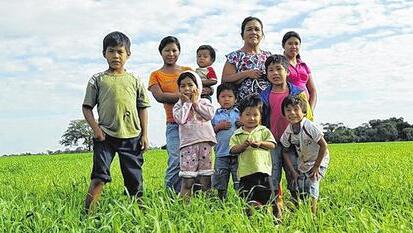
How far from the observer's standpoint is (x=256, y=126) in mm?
5711

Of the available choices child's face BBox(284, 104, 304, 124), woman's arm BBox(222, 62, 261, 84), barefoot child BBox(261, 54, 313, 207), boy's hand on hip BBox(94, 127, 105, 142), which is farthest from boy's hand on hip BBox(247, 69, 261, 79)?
boy's hand on hip BBox(94, 127, 105, 142)

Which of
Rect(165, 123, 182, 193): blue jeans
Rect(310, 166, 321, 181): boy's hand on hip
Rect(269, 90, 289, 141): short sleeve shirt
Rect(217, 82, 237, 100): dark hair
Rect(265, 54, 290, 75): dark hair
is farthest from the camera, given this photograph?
Rect(165, 123, 182, 193): blue jeans

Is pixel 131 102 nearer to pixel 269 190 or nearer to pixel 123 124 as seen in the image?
pixel 123 124

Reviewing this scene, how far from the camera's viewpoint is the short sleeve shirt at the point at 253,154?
5586mm

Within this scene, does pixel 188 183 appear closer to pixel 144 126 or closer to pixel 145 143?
pixel 145 143

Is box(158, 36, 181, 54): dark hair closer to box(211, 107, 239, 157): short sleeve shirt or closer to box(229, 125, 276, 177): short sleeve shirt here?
box(211, 107, 239, 157): short sleeve shirt

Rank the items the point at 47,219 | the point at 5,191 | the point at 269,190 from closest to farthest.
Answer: the point at 47,219, the point at 269,190, the point at 5,191

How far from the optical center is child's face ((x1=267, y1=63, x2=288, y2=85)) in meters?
5.78

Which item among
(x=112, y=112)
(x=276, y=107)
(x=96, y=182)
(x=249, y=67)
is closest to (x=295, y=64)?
(x=249, y=67)

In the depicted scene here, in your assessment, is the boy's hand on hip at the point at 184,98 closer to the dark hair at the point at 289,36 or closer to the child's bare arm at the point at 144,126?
the child's bare arm at the point at 144,126

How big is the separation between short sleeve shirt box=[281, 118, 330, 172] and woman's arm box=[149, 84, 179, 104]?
1224 millimetres

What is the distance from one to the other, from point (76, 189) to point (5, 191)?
6.56 ft

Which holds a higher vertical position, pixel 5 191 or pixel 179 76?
pixel 179 76

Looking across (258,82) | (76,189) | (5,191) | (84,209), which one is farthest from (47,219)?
(5,191)
